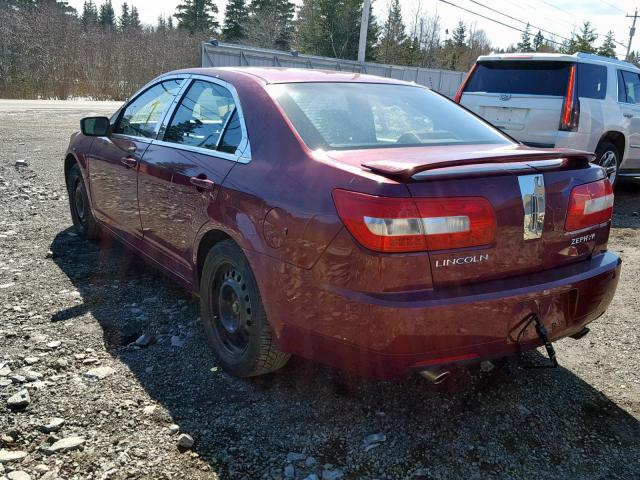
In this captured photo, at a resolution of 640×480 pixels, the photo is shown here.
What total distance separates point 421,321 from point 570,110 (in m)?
5.91

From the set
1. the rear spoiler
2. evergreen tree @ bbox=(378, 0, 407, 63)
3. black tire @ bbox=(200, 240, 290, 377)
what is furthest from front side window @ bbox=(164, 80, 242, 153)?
evergreen tree @ bbox=(378, 0, 407, 63)

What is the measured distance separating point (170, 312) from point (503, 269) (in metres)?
2.32

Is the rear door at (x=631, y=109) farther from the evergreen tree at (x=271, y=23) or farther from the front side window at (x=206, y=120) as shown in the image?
the evergreen tree at (x=271, y=23)

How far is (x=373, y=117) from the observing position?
310cm

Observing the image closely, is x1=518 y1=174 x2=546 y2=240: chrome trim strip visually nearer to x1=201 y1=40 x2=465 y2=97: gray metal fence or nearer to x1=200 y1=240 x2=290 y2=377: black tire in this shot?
x1=200 y1=240 x2=290 y2=377: black tire

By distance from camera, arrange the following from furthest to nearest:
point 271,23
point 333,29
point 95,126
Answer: point 271,23 → point 333,29 → point 95,126

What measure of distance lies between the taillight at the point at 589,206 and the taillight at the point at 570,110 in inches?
182

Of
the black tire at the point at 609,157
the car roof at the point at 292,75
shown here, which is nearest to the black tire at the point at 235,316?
the car roof at the point at 292,75

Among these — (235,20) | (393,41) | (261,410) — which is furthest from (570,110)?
(235,20)

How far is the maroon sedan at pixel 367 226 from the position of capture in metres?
2.21

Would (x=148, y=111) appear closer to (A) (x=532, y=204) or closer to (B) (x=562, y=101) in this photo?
(A) (x=532, y=204)

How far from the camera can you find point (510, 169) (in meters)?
2.39

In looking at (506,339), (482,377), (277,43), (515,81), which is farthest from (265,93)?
(277,43)

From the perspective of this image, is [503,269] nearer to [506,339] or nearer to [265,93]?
[506,339]
